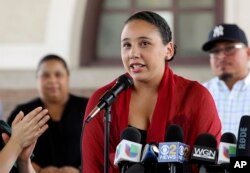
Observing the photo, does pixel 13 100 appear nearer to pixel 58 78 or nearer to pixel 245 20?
pixel 58 78

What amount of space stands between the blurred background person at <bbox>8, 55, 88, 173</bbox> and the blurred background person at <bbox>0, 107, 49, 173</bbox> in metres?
2.35

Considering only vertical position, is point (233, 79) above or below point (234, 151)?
above

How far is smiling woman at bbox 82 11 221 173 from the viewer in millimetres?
4191

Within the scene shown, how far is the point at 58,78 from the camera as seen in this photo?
23.0 ft

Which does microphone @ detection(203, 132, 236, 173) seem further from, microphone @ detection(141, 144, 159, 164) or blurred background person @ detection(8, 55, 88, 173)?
blurred background person @ detection(8, 55, 88, 173)

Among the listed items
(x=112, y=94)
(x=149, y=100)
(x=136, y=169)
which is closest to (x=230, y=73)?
(x=149, y=100)

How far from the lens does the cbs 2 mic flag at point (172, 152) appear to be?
3498 mm

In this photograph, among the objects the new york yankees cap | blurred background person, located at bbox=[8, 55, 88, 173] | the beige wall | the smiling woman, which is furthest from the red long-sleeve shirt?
the beige wall

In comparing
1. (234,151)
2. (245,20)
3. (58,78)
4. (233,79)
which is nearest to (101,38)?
(245,20)

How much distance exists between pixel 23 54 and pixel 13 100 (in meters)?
0.53

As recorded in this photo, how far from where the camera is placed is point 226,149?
3.56m

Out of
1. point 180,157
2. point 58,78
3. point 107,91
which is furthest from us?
point 58,78

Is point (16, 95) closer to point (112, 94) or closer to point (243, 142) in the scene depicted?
point (112, 94)

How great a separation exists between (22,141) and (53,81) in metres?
2.90
